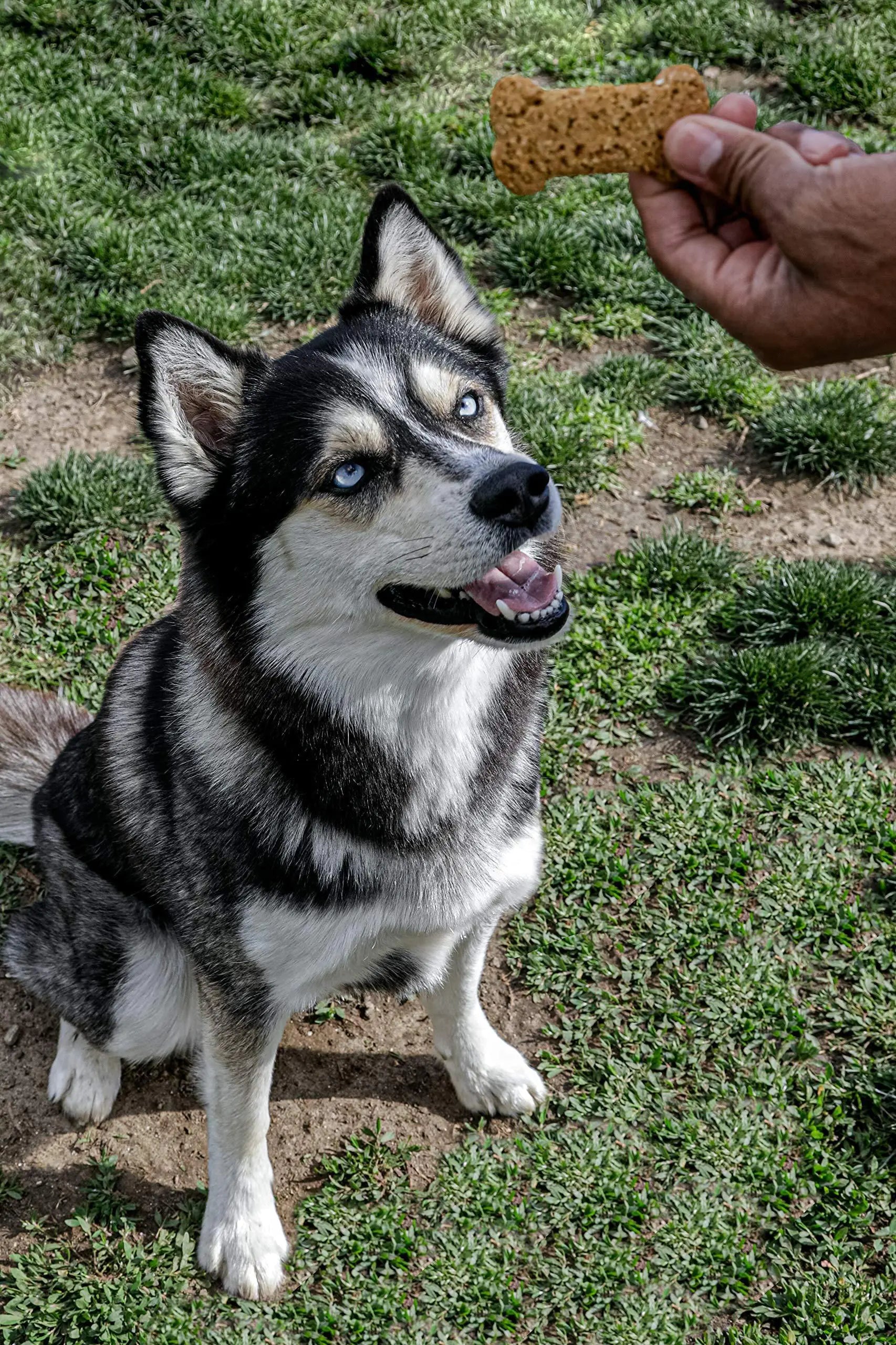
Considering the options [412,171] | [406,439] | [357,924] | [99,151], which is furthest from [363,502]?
[99,151]

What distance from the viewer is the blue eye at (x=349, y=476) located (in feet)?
8.53

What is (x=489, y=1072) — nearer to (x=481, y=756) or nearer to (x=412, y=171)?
(x=481, y=756)

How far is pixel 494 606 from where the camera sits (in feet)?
8.51

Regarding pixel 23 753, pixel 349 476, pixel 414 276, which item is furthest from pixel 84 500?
pixel 349 476

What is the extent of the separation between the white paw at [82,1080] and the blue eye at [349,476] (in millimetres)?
1856

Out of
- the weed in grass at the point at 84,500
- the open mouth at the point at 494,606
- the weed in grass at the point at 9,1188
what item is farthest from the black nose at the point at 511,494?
the weed in grass at the point at 84,500

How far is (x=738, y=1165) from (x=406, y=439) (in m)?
2.26

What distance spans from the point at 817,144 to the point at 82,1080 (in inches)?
125

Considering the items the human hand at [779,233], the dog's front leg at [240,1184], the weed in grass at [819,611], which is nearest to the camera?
the human hand at [779,233]

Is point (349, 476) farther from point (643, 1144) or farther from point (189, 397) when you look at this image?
point (643, 1144)

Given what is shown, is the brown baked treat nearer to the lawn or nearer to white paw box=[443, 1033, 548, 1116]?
the lawn

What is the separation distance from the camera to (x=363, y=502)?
260cm

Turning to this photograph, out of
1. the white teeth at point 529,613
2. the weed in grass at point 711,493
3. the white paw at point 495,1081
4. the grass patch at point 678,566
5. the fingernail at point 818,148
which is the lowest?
the white paw at point 495,1081

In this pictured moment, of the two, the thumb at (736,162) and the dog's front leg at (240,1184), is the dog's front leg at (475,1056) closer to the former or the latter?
the dog's front leg at (240,1184)
